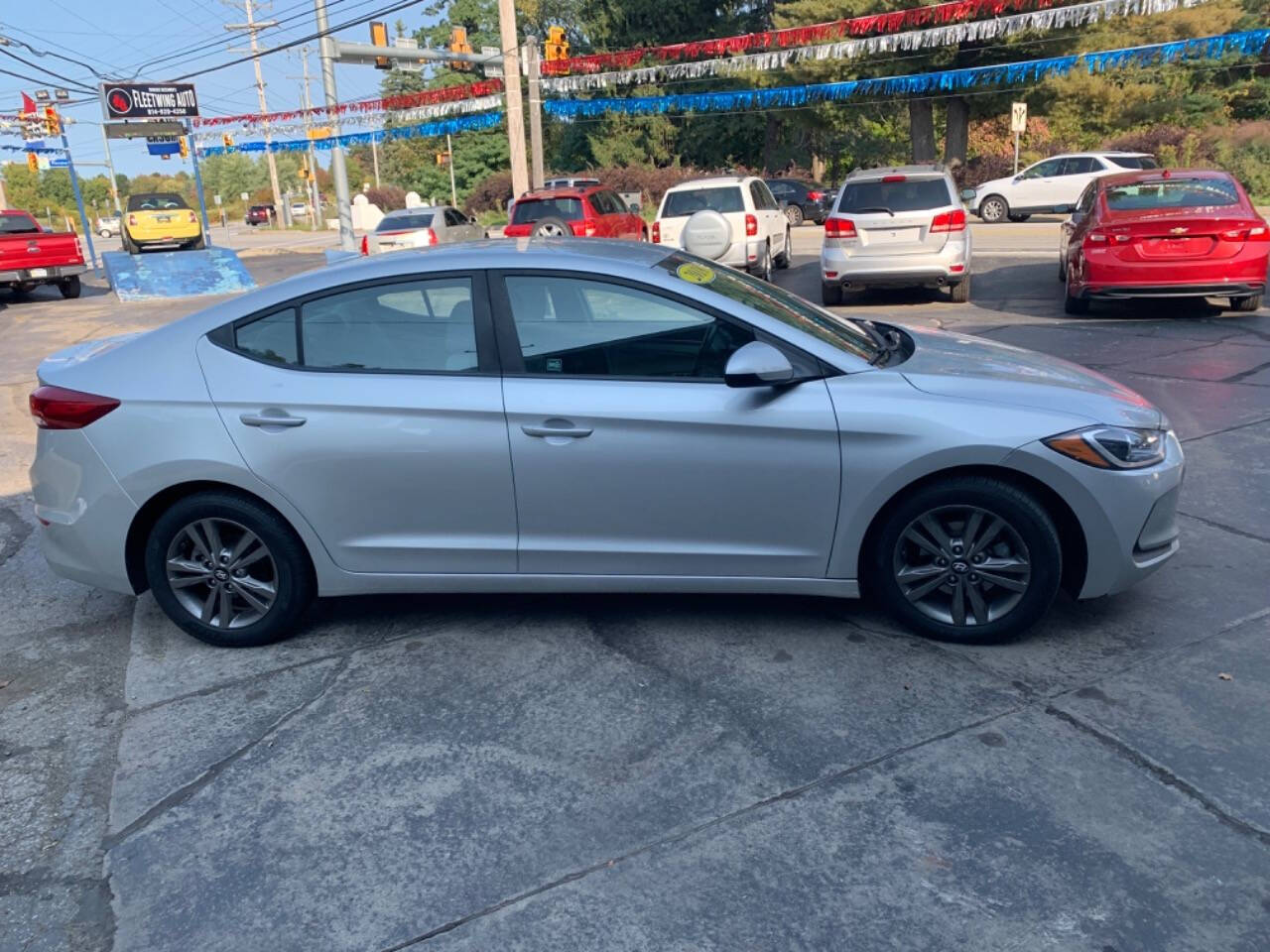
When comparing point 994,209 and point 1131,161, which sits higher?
point 1131,161

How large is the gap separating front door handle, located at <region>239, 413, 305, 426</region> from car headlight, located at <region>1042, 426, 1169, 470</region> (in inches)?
111

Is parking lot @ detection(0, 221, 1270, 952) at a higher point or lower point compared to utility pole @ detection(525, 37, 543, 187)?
lower

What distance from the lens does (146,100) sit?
3297cm

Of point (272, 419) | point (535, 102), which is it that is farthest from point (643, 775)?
point (535, 102)

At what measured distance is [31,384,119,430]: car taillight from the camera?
410cm

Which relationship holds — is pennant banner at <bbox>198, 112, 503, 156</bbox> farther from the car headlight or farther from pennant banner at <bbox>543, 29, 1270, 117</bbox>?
the car headlight

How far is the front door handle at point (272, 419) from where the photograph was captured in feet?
13.1

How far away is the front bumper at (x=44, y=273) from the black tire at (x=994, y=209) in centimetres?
2225

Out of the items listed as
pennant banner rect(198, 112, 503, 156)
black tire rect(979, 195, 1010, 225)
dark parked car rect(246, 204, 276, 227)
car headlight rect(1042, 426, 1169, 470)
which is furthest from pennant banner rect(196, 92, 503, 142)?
dark parked car rect(246, 204, 276, 227)

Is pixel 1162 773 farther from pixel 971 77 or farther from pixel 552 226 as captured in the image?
pixel 971 77

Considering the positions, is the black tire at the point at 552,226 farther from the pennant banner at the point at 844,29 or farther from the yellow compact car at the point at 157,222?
the yellow compact car at the point at 157,222

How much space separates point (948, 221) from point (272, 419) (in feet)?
33.6

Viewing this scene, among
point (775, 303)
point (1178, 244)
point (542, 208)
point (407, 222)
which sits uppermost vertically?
point (775, 303)

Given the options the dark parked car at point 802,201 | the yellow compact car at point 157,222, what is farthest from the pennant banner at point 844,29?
the yellow compact car at point 157,222
